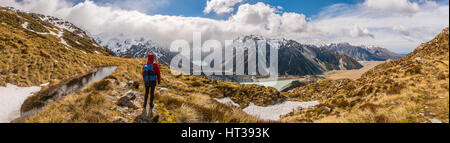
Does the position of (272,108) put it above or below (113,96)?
below

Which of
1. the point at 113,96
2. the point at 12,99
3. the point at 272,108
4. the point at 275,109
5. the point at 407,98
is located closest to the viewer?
the point at 407,98

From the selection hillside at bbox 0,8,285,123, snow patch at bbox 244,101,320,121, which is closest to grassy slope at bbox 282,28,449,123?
snow patch at bbox 244,101,320,121

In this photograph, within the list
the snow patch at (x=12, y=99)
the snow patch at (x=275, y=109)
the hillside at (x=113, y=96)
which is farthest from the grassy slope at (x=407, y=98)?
the snow patch at (x=12, y=99)

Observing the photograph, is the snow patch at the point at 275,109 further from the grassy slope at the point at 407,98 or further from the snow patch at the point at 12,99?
the snow patch at the point at 12,99

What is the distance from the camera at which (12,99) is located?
1333 cm

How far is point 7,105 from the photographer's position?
1217 centimetres

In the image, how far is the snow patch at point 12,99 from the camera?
10.6 m

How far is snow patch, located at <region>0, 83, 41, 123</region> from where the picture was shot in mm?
10594

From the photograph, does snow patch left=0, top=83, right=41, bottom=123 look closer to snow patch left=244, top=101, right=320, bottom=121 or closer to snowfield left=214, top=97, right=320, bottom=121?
snowfield left=214, top=97, right=320, bottom=121

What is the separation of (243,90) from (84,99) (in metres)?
17.2

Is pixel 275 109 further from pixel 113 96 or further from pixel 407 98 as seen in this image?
pixel 113 96

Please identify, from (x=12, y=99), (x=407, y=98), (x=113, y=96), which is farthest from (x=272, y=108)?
(x=12, y=99)
